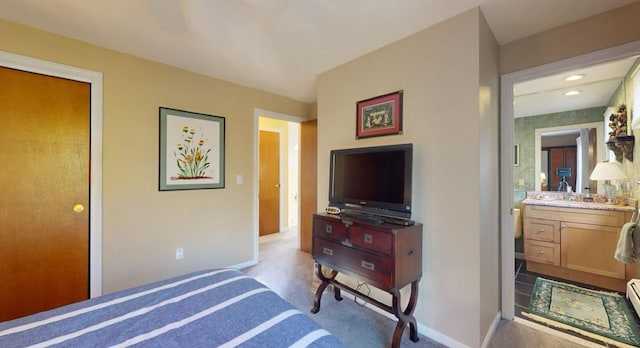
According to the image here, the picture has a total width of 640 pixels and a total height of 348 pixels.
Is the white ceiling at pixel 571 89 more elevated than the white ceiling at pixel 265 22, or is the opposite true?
the white ceiling at pixel 265 22

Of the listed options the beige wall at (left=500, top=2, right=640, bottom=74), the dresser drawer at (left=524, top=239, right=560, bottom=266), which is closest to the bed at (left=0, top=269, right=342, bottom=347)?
the beige wall at (left=500, top=2, right=640, bottom=74)

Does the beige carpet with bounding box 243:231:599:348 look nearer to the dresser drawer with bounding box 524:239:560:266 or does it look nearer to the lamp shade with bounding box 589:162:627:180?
the dresser drawer with bounding box 524:239:560:266

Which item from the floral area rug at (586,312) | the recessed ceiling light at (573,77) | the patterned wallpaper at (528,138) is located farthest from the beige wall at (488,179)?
the patterned wallpaper at (528,138)

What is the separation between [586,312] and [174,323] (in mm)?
3242

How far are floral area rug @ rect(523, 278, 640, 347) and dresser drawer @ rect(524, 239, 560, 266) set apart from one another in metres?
0.35

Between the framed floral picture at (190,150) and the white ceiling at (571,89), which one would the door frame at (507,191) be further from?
the framed floral picture at (190,150)

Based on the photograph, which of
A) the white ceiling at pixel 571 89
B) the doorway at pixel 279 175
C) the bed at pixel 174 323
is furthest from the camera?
the doorway at pixel 279 175

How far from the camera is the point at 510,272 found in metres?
2.10

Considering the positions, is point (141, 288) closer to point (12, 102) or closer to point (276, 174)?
point (12, 102)

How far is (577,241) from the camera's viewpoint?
2.84 meters

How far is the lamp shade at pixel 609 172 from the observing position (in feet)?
8.79

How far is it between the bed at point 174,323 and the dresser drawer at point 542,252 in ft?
11.4

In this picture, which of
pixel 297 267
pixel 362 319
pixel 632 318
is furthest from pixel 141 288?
pixel 632 318

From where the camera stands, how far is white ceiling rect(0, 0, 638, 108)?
1635 mm
